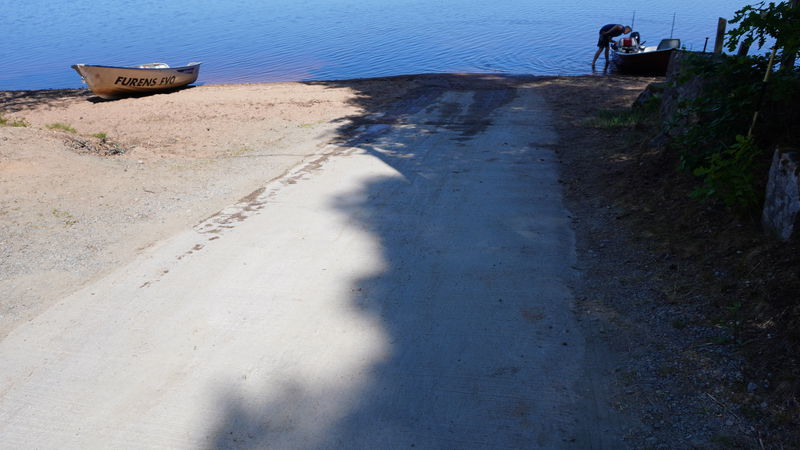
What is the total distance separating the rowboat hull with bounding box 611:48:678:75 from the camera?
18656 millimetres

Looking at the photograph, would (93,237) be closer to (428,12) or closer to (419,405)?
(419,405)

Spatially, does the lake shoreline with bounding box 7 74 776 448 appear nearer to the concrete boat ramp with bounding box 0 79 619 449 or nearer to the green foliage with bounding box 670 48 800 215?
the concrete boat ramp with bounding box 0 79 619 449

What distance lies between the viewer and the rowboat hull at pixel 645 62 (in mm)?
18656

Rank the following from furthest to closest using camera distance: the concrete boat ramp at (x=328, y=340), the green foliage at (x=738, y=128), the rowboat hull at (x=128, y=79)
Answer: the rowboat hull at (x=128, y=79) → the green foliage at (x=738, y=128) → the concrete boat ramp at (x=328, y=340)

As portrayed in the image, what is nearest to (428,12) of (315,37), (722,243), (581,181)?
(315,37)

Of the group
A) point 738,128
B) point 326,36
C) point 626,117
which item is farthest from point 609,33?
point 738,128

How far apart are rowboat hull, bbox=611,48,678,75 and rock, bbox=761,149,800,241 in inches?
642

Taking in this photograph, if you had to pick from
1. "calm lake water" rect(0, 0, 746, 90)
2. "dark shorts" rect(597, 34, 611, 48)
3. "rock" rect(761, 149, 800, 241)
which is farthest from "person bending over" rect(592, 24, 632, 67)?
"rock" rect(761, 149, 800, 241)

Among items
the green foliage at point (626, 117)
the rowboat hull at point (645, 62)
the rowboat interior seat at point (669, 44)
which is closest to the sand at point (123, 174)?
the green foliage at point (626, 117)

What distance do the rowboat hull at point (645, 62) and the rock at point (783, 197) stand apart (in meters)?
16.3

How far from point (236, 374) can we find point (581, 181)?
4990mm

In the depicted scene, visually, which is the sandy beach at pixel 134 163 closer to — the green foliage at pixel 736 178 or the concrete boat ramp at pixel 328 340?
the concrete boat ramp at pixel 328 340

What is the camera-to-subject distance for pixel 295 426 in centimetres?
314

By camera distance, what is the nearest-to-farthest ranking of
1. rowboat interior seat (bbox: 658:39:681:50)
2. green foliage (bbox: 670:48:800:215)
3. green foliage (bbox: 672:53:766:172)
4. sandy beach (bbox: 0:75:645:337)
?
green foliage (bbox: 670:48:800:215) < green foliage (bbox: 672:53:766:172) < sandy beach (bbox: 0:75:645:337) < rowboat interior seat (bbox: 658:39:681:50)
